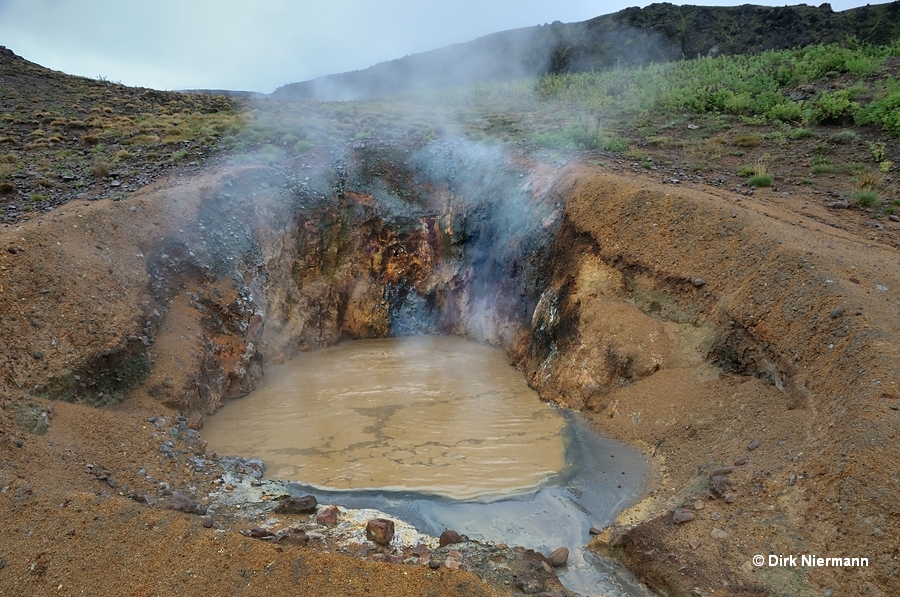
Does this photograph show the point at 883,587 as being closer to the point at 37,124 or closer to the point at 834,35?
the point at 37,124

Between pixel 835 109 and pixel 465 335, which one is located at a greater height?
pixel 835 109

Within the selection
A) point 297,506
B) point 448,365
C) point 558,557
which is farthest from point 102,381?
point 448,365

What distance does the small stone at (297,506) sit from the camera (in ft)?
17.4

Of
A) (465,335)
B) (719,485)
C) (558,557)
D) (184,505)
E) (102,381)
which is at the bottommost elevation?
(465,335)

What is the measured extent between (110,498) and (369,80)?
1640 inches

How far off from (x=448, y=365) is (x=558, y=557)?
249 inches

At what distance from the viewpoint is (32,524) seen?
4195 millimetres

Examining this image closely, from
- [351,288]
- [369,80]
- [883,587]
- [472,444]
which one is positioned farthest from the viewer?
[369,80]

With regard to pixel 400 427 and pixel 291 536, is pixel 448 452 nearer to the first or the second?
pixel 400 427

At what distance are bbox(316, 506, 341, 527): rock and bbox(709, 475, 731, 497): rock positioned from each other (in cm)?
366

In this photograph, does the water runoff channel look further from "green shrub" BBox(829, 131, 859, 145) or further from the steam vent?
"green shrub" BBox(829, 131, 859, 145)

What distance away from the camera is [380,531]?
15.8 feet

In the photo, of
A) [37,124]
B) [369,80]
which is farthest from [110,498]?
[369,80]

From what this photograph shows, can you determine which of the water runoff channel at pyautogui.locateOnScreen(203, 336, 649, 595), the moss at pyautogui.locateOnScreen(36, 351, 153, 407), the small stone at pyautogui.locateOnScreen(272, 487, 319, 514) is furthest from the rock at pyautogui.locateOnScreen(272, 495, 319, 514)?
the moss at pyautogui.locateOnScreen(36, 351, 153, 407)
